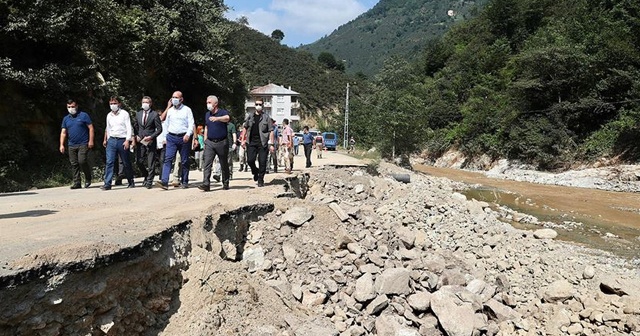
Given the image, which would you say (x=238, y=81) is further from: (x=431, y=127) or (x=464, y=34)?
(x=464, y=34)

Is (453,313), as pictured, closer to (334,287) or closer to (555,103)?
(334,287)

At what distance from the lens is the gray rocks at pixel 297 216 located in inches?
292

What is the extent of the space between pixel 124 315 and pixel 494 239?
25.4ft

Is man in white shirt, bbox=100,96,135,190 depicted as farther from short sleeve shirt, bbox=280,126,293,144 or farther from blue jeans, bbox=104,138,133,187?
short sleeve shirt, bbox=280,126,293,144

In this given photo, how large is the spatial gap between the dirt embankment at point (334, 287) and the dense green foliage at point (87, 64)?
23.7 feet

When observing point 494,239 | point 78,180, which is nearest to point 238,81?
point 78,180

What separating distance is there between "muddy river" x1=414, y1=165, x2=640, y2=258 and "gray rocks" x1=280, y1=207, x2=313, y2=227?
745 cm

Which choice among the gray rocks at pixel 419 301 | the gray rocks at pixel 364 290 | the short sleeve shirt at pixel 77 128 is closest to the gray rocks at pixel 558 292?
the gray rocks at pixel 419 301

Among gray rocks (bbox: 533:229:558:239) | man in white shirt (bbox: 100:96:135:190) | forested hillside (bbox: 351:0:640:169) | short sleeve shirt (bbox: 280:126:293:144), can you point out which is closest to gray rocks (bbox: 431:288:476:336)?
gray rocks (bbox: 533:229:558:239)

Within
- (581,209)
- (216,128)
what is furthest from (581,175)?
(216,128)

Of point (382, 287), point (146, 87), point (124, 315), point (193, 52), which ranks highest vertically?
point (193, 52)

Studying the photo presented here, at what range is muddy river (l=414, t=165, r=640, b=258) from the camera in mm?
11289

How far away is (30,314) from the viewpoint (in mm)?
3379

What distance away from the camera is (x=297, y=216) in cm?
756
